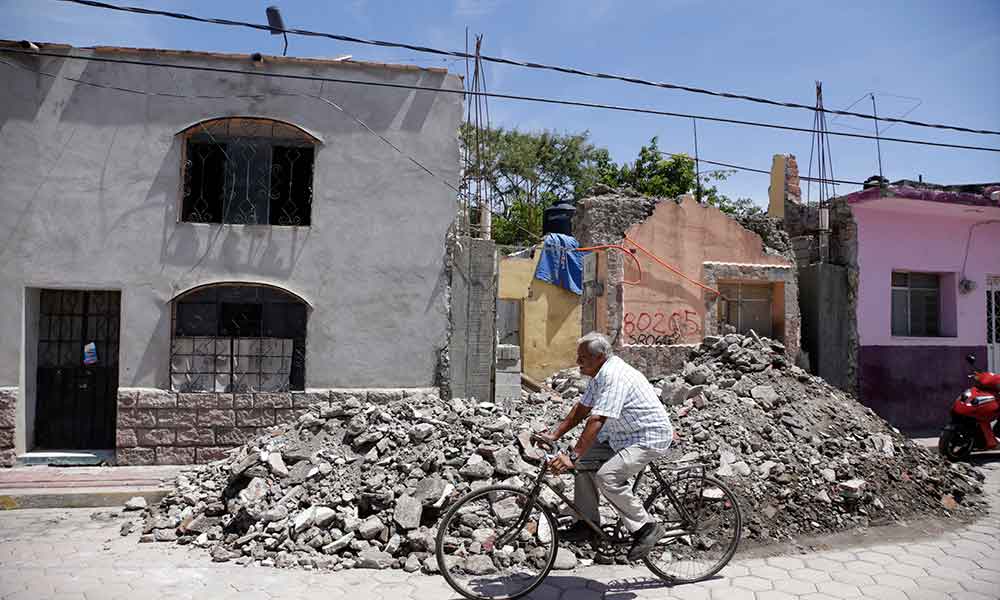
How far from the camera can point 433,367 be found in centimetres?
829

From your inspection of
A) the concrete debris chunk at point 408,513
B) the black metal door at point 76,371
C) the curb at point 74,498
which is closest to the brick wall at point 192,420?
the black metal door at point 76,371

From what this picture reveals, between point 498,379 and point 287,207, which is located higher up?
point 287,207

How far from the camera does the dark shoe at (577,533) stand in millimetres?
4328

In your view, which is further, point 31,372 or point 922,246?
point 922,246

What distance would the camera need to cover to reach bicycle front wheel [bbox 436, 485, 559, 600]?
3.95 metres

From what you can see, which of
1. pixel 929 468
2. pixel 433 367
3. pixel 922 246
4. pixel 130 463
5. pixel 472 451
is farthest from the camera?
pixel 922 246

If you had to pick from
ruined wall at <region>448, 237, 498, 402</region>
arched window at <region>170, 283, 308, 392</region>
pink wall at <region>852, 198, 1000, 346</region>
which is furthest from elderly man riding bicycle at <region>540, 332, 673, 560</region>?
pink wall at <region>852, 198, 1000, 346</region>

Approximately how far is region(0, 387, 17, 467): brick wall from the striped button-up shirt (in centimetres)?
757

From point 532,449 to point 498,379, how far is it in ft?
9.69

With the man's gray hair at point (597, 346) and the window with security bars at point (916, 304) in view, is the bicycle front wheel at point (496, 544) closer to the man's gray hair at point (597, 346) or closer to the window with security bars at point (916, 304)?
the man's gray hair at point (597, 346)

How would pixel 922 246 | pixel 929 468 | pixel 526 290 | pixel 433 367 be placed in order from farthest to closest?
pixel 526 290 → pixel 922 246 → pixel 433 367 → pixel 929 468

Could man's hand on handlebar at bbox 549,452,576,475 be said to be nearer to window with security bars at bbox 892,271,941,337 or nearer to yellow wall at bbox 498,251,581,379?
yellow wall at bbox 498,251,581,379

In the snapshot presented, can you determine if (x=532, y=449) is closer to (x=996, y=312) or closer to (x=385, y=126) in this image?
(x=385, y=126)

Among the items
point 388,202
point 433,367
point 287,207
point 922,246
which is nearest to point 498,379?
point 433,367
